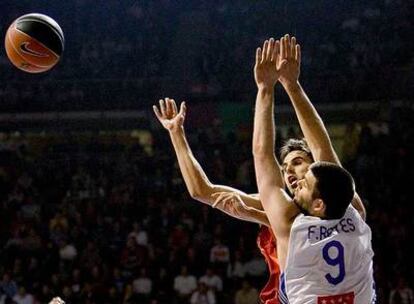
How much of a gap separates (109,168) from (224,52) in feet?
14.1

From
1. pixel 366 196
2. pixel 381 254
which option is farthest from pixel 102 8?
pixel 381 254

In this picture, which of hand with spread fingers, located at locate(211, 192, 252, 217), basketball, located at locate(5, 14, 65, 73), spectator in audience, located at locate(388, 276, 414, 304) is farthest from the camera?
spectator in audience, located at locate(388, 276, 414, 304)

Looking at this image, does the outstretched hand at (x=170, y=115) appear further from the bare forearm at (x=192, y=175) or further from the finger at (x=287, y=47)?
the finger at (x=287, y=47)

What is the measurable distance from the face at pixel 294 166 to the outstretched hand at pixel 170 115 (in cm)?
67

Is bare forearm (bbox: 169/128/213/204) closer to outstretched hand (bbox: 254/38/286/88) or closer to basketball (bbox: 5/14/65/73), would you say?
outstretched hand (bbox: 254/38/286/88)

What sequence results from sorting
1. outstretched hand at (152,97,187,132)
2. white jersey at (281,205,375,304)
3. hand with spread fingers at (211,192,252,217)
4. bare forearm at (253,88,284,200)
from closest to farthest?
white jersey at (281,205,375,304)
bare forearm at (253,88,284,200)
hand with spread fingers at (211,192,252,217)
outstretched hand at (152,97,187,132)

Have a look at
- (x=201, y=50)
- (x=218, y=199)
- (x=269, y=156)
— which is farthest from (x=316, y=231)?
(x=201, y=50)

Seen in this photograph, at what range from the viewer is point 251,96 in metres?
15.3

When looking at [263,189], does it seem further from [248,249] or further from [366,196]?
[366,196]

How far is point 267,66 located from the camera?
3328 millimetres

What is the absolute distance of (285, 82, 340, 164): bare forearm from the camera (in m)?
3.40

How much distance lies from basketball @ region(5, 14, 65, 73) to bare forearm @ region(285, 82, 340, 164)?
2754 millimetres

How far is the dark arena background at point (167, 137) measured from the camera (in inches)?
438

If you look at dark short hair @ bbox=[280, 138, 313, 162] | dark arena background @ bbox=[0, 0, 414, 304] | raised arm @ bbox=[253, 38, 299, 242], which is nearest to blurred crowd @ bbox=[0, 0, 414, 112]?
dark arena background @ bbox=[0, 0, 414, 304]
